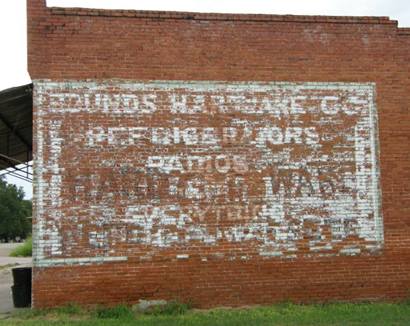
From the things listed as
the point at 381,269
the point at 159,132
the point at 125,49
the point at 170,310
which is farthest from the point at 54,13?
the point at 381,269

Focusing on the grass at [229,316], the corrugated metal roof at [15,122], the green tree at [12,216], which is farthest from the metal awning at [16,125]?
the green tree at [12,216]

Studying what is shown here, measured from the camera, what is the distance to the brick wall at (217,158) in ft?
32.0

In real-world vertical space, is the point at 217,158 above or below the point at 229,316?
above

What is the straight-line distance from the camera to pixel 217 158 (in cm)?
1020

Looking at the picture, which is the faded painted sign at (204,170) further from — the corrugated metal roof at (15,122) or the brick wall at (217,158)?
the corrugated metal roof at (15,122)

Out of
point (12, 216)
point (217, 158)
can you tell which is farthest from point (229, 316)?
point (12, 216)

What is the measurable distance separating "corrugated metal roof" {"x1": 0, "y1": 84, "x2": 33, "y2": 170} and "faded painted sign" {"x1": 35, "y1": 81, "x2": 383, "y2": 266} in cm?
56

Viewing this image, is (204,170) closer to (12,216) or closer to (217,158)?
(217,158)

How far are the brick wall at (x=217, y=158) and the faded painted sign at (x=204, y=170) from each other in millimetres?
25

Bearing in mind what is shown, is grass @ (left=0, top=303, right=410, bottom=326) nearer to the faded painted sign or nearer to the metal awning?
the faded painted sign

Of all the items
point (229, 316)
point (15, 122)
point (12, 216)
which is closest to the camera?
point (229, 316)

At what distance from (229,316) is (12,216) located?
90.5 meters

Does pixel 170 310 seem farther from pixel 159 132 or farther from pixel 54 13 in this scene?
pixel 54 13

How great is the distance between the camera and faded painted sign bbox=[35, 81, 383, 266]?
9.74m
